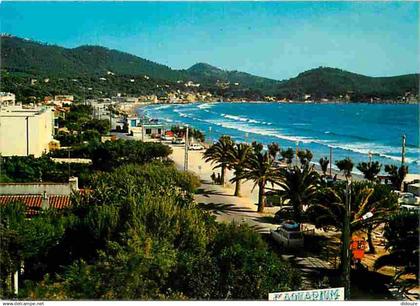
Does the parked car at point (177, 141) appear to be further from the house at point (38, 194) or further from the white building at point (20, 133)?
the house at point (38, 194)

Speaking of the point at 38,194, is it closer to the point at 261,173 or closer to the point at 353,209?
the point at 261,173

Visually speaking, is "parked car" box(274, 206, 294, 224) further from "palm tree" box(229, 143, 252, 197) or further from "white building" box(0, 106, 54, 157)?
"white building" box(0, 106, 54, 157)

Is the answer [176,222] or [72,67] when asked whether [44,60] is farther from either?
[176,222]

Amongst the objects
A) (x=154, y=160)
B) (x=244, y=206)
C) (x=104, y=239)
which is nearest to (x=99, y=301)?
(x=104, y=239)

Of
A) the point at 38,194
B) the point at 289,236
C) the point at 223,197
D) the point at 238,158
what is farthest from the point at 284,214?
the point at 38,194

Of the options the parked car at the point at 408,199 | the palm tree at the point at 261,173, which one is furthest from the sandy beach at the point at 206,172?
the parked car at the point at 408,199

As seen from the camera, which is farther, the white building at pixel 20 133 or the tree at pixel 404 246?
the white building at pixel 20 133
